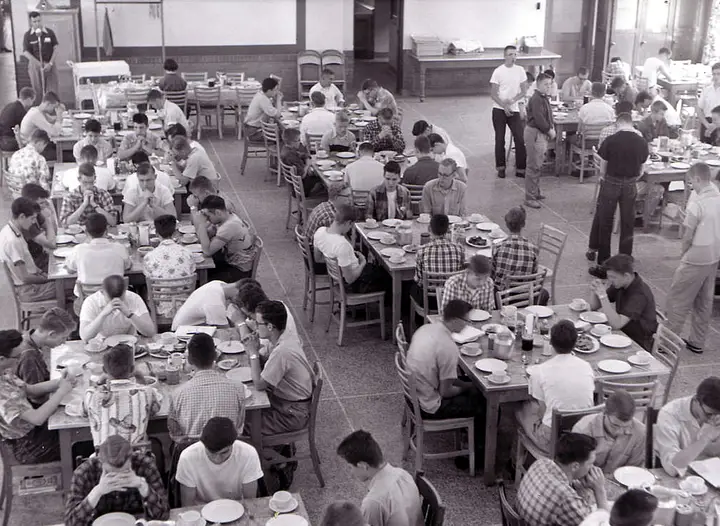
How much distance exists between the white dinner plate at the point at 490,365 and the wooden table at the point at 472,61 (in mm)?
12913

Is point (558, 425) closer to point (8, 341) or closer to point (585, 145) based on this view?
point (8, 341)

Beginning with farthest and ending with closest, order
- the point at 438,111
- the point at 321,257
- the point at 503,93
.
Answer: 1. the point at 438,111
2. the point at 503,93
3. the point at 321,257

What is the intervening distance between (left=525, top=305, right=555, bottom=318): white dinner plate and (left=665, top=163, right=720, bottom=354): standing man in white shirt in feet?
5.49

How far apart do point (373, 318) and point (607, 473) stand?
4.10 metres

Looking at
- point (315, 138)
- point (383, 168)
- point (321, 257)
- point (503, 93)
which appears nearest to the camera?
point (321, 257)

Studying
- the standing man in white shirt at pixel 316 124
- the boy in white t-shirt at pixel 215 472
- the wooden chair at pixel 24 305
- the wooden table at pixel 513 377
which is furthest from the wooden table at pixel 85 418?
the standing man in white shirt at pixel 316 124

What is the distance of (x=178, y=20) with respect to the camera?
1875cm

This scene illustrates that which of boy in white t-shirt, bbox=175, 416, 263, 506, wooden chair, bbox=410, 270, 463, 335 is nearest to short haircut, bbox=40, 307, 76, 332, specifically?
boy in white t-shirt, bbox=175, 416, 263, 506

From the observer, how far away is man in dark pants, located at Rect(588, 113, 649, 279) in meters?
10.5

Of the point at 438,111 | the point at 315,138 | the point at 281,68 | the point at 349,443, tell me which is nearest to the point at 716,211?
the point at 349,443

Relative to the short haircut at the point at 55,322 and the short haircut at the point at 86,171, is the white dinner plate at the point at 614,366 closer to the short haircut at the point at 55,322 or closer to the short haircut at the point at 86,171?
the short haircut at the point at 55,322

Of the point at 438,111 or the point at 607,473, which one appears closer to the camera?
the point at 607,473

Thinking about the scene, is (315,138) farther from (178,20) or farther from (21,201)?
(178,20)

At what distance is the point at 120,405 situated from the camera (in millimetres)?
6160
